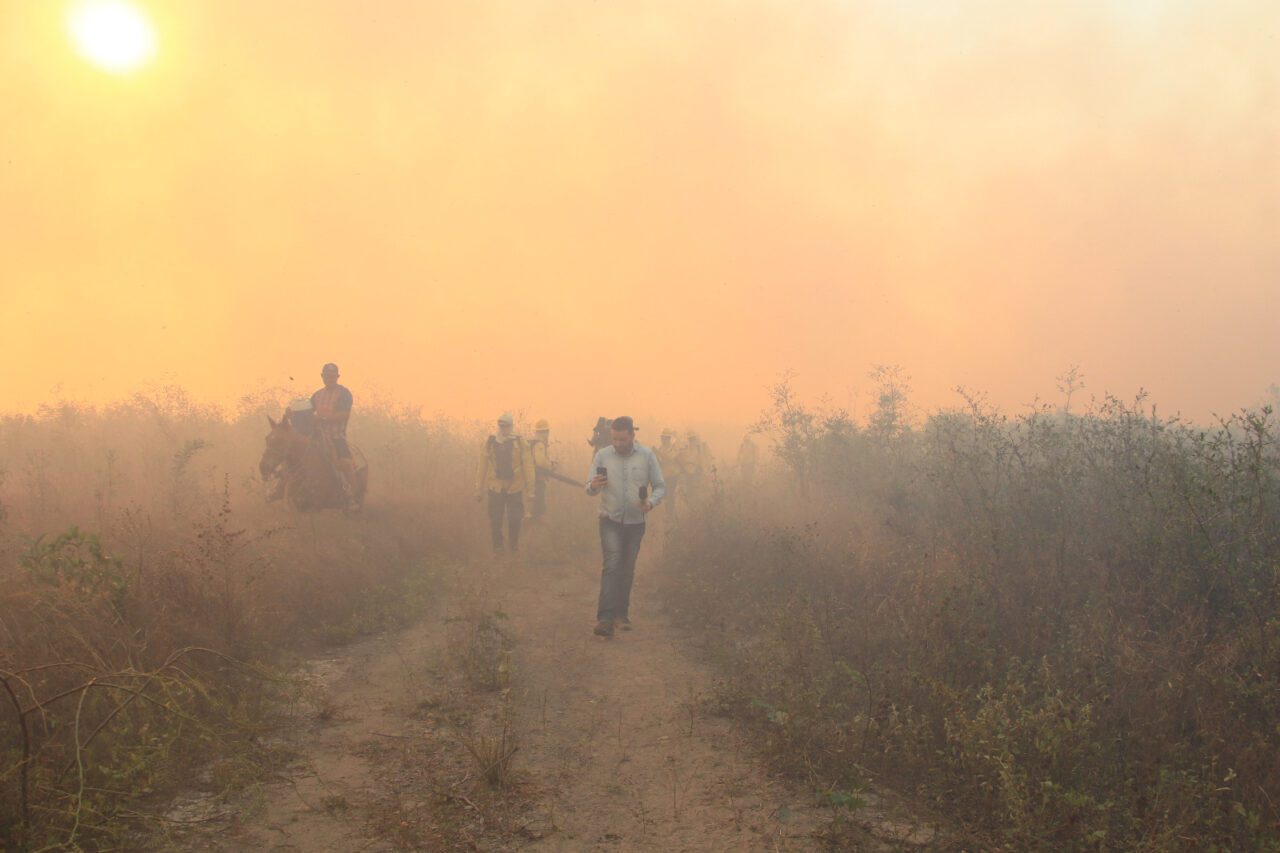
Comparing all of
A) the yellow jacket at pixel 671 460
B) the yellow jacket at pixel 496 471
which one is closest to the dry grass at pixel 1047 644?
the yellow jacket at pixel 496 471

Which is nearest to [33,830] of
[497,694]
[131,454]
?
[497,694]

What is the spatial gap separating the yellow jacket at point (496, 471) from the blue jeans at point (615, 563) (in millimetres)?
3820

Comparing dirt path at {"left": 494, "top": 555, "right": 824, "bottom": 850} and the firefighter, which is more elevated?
the firefighter

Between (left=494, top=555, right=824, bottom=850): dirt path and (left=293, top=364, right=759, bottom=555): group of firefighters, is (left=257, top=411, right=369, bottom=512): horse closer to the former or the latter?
(left=293, top=364, right=759, bottom=555): group of firefighters

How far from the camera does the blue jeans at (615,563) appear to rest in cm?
830

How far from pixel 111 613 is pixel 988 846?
5598mm

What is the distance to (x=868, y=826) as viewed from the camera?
405cm

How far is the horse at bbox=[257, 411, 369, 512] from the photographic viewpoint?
10.3 meters

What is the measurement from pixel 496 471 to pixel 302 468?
107 inches

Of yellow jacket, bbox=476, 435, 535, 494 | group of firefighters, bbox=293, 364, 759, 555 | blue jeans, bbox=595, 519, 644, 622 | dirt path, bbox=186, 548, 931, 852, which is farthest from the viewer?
yellow jacket, bbox=476, 435, 535, 494

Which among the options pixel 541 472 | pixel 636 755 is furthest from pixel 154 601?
pixel 541 472

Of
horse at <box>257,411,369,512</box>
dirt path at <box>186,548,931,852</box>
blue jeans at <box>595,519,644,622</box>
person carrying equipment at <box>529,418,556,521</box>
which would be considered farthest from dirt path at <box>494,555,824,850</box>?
person carrying equipment at <box>529,418,556,521</box>

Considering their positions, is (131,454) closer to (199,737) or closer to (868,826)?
(199,737)

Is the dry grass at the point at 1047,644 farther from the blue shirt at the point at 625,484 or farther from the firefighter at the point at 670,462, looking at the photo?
the firefighter at the point at 670,462
